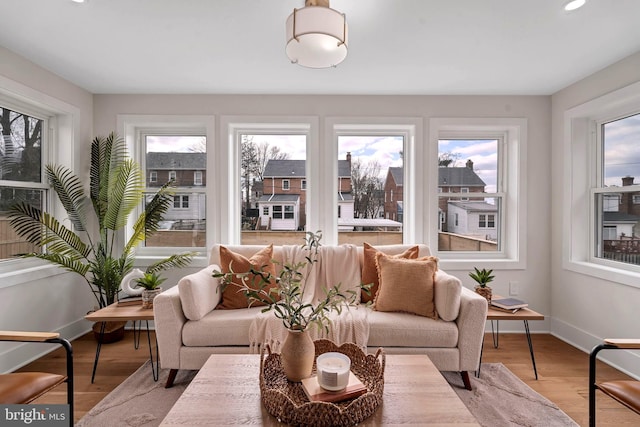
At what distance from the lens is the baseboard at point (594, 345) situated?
242cm

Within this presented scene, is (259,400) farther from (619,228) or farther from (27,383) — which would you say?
(619,228)

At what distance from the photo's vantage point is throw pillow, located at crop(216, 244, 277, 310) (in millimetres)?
2441

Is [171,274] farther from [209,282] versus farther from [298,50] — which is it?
[298,50]

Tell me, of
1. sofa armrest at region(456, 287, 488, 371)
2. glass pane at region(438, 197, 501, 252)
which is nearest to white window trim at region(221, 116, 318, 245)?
glass pane at region(438, 197, 501, 252)

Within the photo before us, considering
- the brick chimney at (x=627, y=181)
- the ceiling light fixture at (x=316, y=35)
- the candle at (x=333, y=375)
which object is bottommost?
the candle at (x=333, y=375)

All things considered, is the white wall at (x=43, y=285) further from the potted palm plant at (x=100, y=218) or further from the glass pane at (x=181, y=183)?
the glass pane at (x=181, y=183)

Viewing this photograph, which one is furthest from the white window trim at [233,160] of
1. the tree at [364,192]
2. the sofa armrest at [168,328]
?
the sofa armrest at [168,328]

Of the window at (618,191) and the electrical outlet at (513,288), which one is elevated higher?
the window at (618,191)

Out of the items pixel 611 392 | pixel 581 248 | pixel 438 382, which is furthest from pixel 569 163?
pixel 438 382

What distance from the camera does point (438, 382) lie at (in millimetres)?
1498

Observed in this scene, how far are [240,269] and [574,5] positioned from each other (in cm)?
261

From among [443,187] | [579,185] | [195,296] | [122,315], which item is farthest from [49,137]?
[579,185]

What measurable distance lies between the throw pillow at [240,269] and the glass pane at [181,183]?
0.97 m

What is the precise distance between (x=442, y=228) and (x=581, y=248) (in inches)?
46.5
